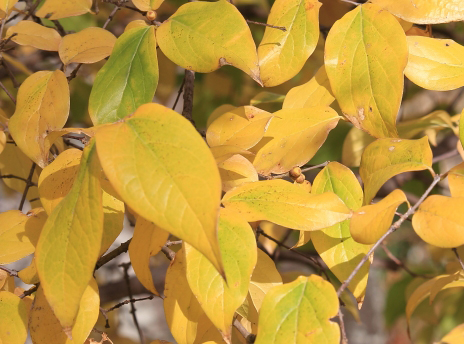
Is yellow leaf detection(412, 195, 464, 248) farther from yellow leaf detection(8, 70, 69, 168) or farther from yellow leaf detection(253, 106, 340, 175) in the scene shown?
yellow leaf detection(8, 70, 69, 168)

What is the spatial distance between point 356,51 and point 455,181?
0.55ft

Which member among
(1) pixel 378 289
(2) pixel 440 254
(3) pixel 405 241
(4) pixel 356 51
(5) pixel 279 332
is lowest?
(1) pixel 378 289

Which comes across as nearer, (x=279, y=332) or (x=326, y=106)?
(x=279, y=332)

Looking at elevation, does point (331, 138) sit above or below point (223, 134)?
below

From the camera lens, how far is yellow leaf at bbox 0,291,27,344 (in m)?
0.50

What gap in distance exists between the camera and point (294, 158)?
0.55 meters

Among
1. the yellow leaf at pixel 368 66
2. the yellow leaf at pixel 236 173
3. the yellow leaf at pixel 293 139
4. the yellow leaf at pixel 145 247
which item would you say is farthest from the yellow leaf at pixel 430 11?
the yellow leaf at pixel 145 247

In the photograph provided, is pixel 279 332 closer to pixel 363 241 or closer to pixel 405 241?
pixel 363 241

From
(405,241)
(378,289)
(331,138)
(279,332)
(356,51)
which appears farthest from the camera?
(378,289)

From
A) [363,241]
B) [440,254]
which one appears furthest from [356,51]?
[440,254]

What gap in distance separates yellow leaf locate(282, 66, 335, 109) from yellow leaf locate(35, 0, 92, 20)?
0.30 m

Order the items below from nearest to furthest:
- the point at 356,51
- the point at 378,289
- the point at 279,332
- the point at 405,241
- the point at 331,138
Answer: the point at 279,332 → the point at 356,51 → the point at 331,138 → the point at 405,241 → the point at 378,289

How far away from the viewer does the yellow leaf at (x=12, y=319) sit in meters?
0.50

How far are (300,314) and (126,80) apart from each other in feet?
0.99
